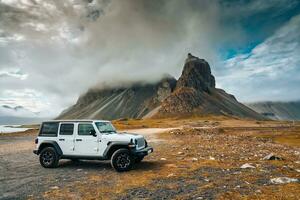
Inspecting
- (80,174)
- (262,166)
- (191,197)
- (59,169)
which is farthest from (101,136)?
(262,166)

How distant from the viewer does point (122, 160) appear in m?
15.8

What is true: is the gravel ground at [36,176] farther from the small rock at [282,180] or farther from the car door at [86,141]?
the small rock at [282,180]

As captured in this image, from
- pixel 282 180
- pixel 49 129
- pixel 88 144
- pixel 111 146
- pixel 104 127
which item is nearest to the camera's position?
pixel 282 180

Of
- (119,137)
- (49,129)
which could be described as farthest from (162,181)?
(49,129)

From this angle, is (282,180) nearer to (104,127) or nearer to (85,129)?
(104,127)

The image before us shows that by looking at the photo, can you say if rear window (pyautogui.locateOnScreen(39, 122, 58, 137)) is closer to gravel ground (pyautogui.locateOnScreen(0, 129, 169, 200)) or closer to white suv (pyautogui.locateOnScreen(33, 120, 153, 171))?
white suv (pyautogui.locateOnScreen(33, 120, 153, 171))

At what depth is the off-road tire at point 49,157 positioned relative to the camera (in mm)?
17562

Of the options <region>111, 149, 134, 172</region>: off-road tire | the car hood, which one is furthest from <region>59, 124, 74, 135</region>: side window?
<region>111, 149, 134, 172</region>: off-road tire

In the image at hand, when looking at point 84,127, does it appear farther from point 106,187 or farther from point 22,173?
point 106,187

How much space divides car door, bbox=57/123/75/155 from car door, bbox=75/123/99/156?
1.17 feet

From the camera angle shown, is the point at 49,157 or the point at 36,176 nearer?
the point at 36,176

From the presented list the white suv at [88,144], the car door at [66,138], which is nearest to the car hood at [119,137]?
the white suv at [88,144]

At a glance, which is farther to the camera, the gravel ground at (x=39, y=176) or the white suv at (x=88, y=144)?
the white suv at (x=88, y=144)

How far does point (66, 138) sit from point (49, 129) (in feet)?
4.92
